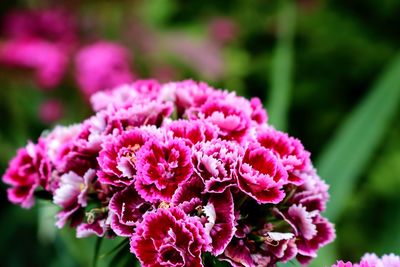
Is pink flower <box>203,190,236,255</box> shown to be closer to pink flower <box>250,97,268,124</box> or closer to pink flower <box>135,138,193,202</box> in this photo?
pink flower <box>135,138,193,202</box>

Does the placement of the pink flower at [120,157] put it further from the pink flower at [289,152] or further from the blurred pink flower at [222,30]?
the blurred pink flower at [222,30]

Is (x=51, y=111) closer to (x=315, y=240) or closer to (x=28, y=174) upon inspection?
(x=28, y=174)

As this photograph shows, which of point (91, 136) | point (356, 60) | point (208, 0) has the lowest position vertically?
point (91, 136)

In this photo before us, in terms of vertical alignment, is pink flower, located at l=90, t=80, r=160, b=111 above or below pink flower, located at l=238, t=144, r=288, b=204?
above

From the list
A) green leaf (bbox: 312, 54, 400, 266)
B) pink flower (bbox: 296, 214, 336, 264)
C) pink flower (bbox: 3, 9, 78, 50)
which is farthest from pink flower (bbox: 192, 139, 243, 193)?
pink flower (bbox: 3, 9, 78, 50)

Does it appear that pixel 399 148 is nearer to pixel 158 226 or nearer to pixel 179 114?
pixel 179 114

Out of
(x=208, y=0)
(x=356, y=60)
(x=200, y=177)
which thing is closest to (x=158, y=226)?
(x=200, y=177)
